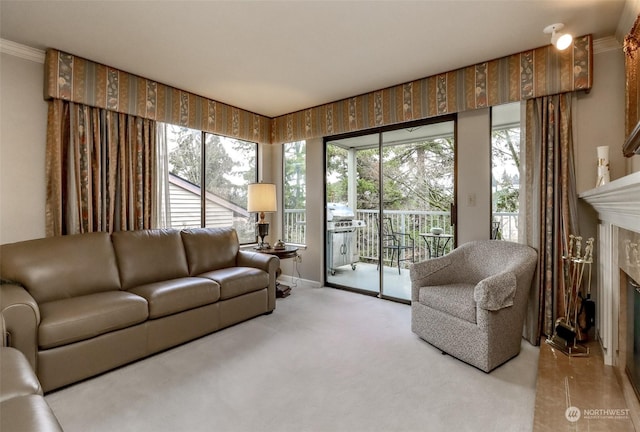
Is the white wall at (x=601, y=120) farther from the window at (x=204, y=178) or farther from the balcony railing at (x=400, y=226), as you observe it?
the window at (x=204, y=178)

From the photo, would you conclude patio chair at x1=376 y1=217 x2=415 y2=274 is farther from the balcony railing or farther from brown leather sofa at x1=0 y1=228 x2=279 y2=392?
brown leather sofa at x1=0 y1=228 x2=279 y2=392

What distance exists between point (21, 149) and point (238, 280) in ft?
7.07

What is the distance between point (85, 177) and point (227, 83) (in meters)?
1.70

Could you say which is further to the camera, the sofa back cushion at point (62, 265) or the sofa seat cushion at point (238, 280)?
the sofa seat cushion at point (238, 280)

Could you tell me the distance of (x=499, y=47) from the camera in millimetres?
2576

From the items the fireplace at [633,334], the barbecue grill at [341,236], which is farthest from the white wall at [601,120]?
the barbecue grill at [341,236]

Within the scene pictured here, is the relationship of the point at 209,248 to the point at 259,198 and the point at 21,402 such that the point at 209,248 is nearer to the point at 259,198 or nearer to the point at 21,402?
the point at 259,198

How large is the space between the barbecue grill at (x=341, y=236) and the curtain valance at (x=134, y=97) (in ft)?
5.59

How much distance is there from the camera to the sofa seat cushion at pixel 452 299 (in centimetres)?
221

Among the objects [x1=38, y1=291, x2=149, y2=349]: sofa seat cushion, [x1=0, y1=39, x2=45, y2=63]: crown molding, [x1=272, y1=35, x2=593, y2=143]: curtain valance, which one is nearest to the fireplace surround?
[x1=272, y1=35, x2=593, y2=143]: curtain valance

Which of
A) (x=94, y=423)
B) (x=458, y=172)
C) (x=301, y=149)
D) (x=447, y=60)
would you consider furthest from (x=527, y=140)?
(x=94, y=423)

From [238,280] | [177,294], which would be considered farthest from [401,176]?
[177,294]

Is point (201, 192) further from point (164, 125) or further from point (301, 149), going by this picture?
point (301, 149)

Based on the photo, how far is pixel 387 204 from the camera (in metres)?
4.07
